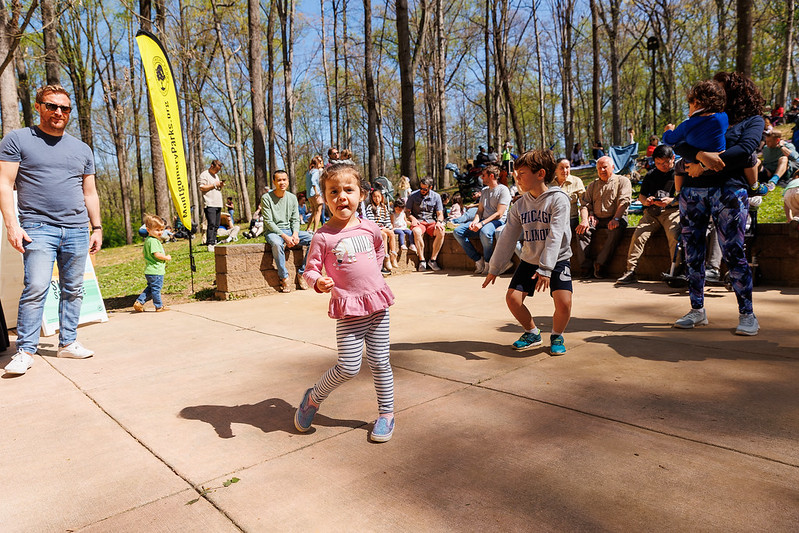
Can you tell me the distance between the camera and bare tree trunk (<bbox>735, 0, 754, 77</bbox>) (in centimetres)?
1086

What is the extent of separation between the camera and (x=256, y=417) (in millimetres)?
3086

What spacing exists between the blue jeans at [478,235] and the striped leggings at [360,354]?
21.5ft

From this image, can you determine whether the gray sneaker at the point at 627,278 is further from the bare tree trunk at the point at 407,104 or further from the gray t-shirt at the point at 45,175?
the bare tree trunk at the point at 407,104

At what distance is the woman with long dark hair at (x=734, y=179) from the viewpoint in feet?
13.7

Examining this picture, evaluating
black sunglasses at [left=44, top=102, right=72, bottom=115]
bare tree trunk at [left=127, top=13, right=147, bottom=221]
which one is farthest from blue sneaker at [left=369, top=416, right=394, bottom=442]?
bare tree trunk at [left=127, top=13, right=147, bottom=221]

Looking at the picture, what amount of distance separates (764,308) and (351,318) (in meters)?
4.63

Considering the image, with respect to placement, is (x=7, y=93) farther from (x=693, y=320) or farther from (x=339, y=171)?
(x=693, y=320)

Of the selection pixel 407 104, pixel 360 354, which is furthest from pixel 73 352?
pixel 407 104

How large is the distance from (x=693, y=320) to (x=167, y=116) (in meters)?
7.41

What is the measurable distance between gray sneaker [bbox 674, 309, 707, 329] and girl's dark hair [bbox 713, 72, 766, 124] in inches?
65.7

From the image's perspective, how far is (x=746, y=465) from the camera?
7.27 ft

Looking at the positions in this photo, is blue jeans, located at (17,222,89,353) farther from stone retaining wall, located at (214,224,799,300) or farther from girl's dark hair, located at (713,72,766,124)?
girl's dark hair, located at (713,72,766,124)

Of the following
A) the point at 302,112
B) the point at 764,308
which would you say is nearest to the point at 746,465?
the point at 764,308

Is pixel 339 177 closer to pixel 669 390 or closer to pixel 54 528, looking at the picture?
pixel 54 528
